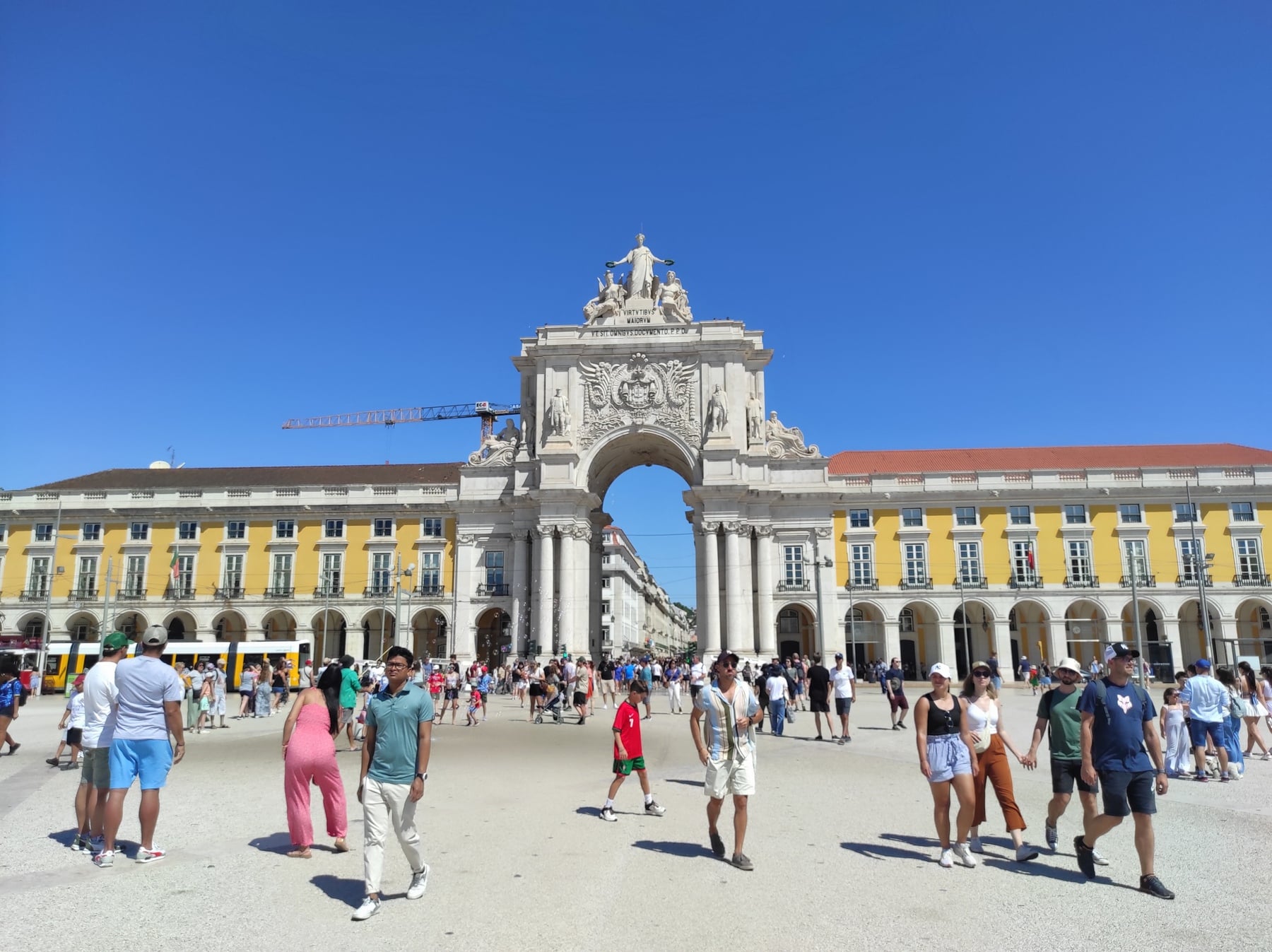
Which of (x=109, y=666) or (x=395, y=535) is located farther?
(x=395, y=535)

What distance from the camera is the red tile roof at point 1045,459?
186 feet

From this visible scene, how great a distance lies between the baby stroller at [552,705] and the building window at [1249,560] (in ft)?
147

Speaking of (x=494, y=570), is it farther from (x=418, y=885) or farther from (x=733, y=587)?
(x=418, y=885)

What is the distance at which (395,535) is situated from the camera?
189ft

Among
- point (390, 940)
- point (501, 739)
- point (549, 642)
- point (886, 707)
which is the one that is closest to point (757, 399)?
point (549, 642)

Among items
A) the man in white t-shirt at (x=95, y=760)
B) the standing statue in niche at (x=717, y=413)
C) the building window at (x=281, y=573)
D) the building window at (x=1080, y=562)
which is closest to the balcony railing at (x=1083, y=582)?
the building window at (x=1080, y=562)

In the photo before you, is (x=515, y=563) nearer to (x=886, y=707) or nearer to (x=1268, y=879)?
(x=886, y=707)

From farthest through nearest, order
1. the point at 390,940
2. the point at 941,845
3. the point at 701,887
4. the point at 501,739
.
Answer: the point at 501,739, the point at 941,845, the point at 701,887, the point at 390,940

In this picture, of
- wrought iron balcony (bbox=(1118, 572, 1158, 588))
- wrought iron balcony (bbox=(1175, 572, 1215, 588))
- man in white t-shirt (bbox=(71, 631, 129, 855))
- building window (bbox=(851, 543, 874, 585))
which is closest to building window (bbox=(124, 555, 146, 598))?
building window (bbox=(851, 543, 874, 585))

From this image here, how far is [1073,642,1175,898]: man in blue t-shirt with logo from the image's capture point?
308 inches

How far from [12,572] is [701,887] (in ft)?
213

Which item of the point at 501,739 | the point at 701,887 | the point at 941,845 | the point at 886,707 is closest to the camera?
the point at 701,887

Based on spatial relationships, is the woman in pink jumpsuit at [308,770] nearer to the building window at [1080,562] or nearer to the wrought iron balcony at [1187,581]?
the building window at [1080,562]

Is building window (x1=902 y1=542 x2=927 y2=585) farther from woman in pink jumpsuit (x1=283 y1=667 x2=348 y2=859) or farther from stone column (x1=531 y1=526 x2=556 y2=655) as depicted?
woman in pink jumpsuit (x1=283 y1=667 x2=348 y2=859)
